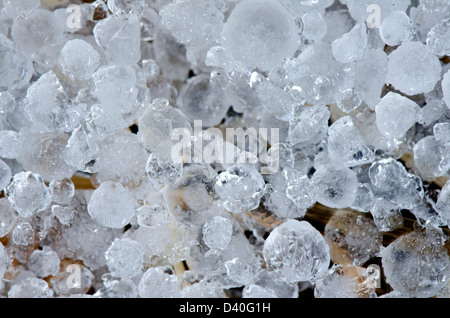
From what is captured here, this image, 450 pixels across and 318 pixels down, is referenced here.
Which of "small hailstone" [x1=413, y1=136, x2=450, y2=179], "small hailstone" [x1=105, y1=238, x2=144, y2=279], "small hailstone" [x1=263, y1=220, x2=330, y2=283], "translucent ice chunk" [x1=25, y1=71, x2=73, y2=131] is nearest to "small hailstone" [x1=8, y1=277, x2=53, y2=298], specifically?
"small hailstone" [x1=105, y1=238, x2=144, y2=279]

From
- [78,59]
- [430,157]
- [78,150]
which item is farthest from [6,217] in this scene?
[430,157]

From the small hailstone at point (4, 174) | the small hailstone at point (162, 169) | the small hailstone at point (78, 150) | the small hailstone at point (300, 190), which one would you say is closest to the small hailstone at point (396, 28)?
the small hailstone at point (300, 190)

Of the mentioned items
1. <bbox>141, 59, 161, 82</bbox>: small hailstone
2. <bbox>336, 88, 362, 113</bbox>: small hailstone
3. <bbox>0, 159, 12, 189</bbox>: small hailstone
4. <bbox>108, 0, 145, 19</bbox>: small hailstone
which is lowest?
<bbox>0, 159, 12, 189</bbox>: small hailstone

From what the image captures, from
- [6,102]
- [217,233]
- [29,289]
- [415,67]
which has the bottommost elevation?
[29,289]

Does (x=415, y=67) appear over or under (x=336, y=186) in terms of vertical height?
over

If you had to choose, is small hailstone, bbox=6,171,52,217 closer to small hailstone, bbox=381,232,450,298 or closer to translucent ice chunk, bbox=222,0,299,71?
translucent ice chunk, bbox=222,0,299,71

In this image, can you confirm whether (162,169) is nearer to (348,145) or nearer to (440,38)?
(348,145)
